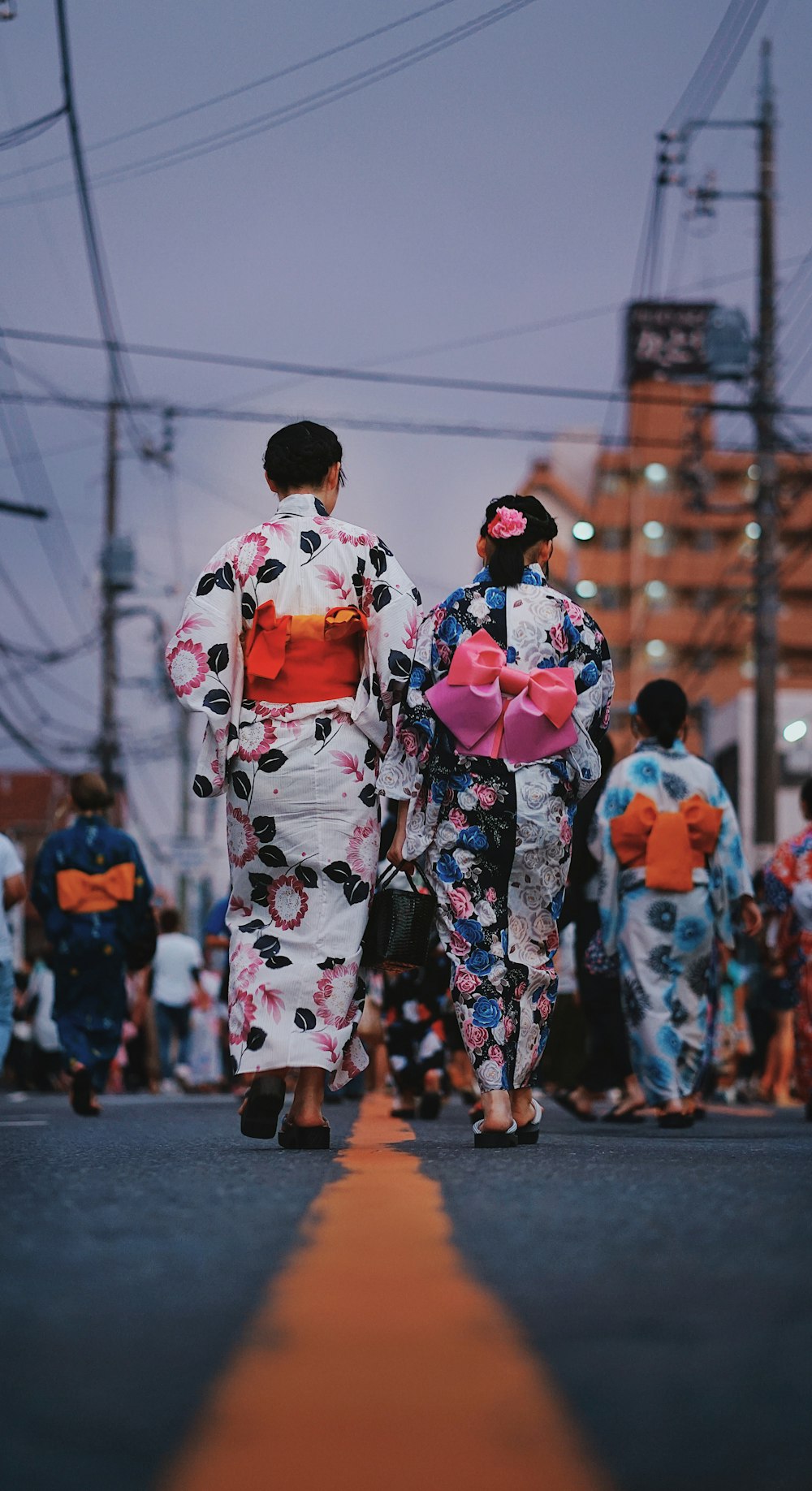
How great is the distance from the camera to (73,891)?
1036 cm

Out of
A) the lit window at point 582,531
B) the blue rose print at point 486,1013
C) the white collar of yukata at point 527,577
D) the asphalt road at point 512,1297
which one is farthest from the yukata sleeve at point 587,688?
the lit window at point 582,531

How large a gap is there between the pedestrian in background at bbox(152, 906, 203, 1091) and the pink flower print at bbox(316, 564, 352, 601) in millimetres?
13203

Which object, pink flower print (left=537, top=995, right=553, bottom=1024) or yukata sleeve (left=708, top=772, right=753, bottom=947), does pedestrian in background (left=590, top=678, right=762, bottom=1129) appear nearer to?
yukata sleeve (left=708, top=772, right=753, bottom=947)

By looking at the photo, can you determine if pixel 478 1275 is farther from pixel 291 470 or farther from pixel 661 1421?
pixel 291 470

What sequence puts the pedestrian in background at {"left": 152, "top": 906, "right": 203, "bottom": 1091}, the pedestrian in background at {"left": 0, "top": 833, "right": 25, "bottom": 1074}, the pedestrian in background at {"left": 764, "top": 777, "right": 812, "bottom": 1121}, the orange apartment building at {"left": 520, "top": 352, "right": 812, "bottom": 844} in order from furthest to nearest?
the orange apartment building at {"left": 520, "top": 352, "right": 812, "bottom": 844}, the pedestrian in background at {"left": 152, "top": 906, "right": 203, "bottom": 1091}, the pedestrian in background at {"left": 0, "top": 833, "right": 25, "bottom": 1074}, the pedestrian in background at {"left": 764, "top": 777, "right": 812, "bottom": 1121}

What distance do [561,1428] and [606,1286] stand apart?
65 centimetres

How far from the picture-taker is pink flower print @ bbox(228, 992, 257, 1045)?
18.2ft

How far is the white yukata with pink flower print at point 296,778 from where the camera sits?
18.2 ft

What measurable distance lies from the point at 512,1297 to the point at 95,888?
7850 millimetres

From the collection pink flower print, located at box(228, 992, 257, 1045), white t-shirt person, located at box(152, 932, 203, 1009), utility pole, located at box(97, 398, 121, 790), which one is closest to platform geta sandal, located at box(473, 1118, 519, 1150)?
pink flower print, located at box(228, 992, 257, 1045)

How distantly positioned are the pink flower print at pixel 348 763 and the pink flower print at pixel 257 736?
0.19 m

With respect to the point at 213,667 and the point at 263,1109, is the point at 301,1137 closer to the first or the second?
the point at 263,1109

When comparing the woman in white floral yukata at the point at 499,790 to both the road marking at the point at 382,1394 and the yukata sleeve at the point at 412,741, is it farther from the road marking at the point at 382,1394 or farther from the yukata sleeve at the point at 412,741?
the road marking at the point at 382,1394

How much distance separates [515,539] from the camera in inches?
244
